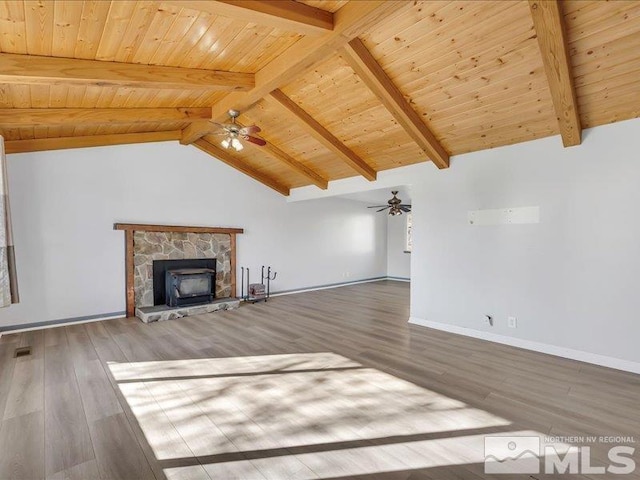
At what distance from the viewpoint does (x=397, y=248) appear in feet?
34.9

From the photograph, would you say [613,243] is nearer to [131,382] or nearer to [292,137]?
[292,137]

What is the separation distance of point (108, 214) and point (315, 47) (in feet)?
15.0

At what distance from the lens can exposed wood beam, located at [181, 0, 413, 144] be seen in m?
2.54

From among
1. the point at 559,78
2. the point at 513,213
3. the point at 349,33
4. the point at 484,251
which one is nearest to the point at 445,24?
the point at 349,33

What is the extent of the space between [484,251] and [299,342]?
2.86m

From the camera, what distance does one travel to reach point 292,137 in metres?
5.50

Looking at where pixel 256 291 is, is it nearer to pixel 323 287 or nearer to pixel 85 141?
pixel 323 287

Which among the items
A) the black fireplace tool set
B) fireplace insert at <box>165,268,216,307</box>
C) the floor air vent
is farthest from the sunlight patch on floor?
the black fireplace tool set

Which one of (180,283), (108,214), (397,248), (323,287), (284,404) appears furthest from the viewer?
(397,248)

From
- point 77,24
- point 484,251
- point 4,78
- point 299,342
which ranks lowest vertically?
point 299,342

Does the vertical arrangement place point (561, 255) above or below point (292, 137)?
below

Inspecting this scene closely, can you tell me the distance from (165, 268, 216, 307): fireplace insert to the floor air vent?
206 centimetres

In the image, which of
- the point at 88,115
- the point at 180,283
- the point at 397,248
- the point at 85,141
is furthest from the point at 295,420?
the point at 397,248

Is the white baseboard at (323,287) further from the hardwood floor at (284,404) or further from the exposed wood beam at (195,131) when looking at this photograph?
the exposed wood beam at (195,131)
